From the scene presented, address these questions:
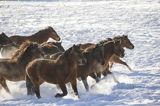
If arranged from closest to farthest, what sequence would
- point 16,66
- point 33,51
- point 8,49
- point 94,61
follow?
point 16,66, point 33,51, point 94,61, point 8,49

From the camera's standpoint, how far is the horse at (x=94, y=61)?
36.7 ft

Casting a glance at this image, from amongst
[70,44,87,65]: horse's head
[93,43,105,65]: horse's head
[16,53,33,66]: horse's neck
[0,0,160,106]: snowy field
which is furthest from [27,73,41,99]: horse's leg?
[93,43,105,65]: horse's head

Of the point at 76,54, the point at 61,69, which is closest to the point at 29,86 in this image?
the point at 61,69

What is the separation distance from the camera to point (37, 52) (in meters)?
11.0

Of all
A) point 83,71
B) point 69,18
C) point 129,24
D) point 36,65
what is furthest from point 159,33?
point 36,65

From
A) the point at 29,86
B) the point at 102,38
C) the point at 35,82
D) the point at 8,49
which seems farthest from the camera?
the point at 102,38

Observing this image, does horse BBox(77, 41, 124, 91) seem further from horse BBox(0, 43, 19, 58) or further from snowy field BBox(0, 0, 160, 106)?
horse BBox(0, 43, 19, 58)

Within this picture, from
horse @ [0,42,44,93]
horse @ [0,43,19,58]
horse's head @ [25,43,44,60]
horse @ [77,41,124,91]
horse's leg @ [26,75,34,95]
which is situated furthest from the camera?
horse @ [0,43,19,58]

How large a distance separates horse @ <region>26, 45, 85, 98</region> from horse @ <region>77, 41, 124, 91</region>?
135 centimetres

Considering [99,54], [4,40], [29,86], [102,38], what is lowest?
[102,38]

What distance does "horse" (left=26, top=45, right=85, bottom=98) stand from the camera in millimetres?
9594

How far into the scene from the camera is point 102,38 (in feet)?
70.8

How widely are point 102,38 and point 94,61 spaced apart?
10.3 metres

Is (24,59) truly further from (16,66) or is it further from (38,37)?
(38,37)
